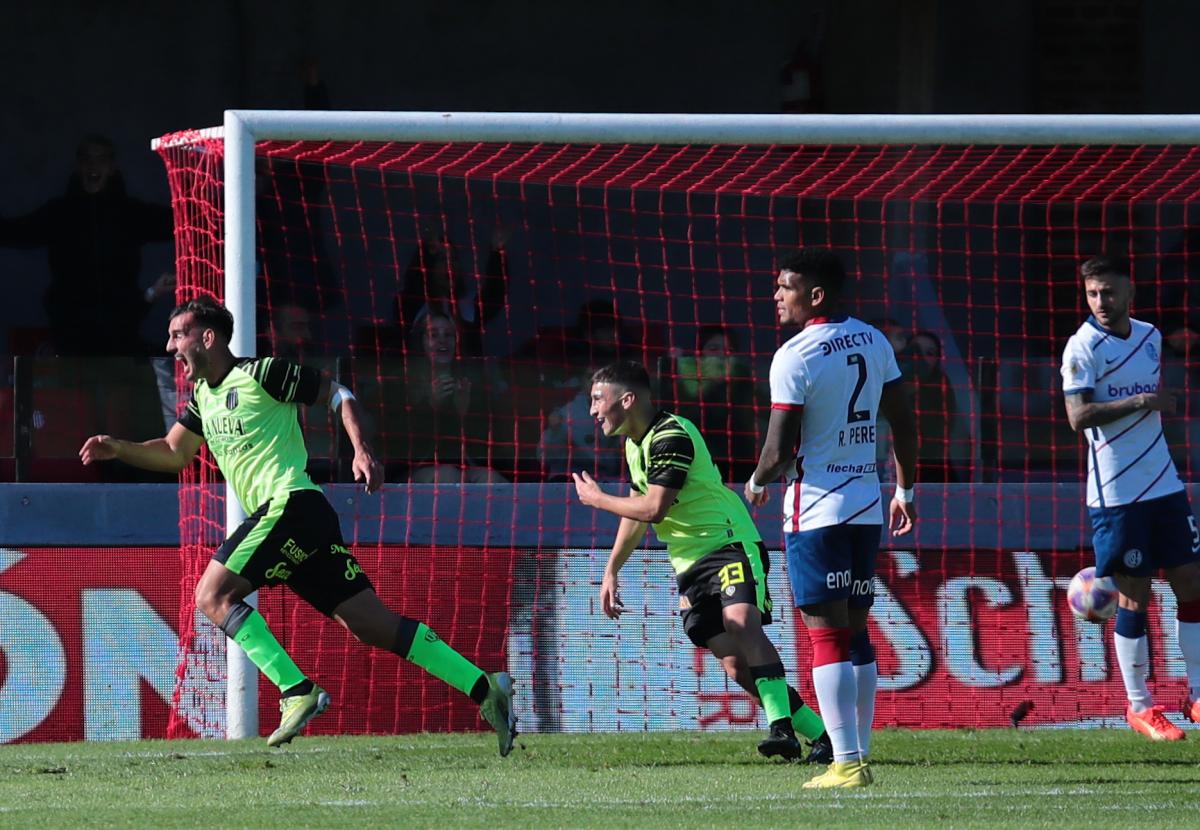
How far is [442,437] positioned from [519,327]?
3.23m

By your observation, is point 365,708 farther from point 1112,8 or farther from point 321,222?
point 1112,8

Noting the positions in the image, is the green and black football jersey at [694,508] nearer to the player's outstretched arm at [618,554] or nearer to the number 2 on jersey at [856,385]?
the player's outstretched arm at [618,554]

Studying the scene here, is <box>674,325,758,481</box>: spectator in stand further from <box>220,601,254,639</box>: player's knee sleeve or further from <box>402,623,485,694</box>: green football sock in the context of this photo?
<box>220,601,254,639</box>: player's knee sleeve

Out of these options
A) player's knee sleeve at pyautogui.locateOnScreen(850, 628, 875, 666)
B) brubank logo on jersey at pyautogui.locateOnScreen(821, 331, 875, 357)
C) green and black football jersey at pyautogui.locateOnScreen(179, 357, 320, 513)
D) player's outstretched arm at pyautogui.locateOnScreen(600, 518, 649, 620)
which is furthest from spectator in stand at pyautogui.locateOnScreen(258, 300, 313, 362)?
brubank logo on jersey at pyautogui.locateOnScreen(821, 331, 875, 357)

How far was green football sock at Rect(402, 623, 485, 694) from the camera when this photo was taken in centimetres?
786

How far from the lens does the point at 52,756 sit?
27.5ft

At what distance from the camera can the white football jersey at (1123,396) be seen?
8.24 meters


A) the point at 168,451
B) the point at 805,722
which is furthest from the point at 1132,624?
the point at 168,451

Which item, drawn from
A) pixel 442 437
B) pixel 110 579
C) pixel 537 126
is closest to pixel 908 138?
pixel 537 126

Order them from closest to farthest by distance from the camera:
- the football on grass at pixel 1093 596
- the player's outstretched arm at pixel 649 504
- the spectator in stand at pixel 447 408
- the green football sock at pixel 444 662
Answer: the player's outstretched arm at pixel 649 504, the green football sock at pixel 444 662, the football on grass at pixel 1093 596, the spectator in stand at pixel 447 408

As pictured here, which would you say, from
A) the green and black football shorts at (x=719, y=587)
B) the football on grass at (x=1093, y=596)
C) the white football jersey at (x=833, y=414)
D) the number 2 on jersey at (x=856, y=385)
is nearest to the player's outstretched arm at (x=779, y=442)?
the white football jersey at (x=833, y=414)

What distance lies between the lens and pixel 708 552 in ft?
25.7

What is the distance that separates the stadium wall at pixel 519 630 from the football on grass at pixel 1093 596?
561 mm

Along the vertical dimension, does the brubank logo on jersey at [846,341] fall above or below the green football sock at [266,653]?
above
